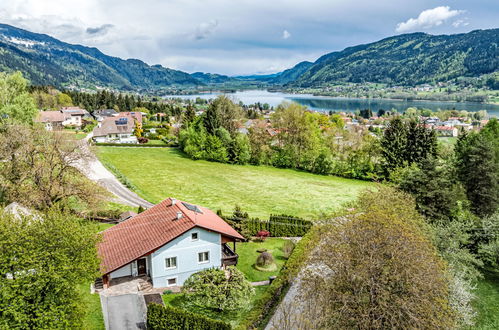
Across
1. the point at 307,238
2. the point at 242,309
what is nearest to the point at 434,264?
the point at 242,309

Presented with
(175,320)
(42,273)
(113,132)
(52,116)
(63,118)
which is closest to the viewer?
(42,273)

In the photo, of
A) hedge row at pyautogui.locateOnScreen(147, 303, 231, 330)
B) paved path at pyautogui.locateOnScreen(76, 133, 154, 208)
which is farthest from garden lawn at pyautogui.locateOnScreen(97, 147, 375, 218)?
hedge row at pyautogui.locateOnScreen(147, 303, 231, 330)

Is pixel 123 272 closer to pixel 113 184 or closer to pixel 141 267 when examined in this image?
pixel 141 267

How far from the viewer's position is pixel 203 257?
26.2 m

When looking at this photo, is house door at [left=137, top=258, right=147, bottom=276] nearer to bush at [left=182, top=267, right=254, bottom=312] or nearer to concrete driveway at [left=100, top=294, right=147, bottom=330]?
concrete driveway at [left=100, top=294, right=147, bottom=330]

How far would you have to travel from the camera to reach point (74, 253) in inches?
630

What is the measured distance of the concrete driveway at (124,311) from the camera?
1945 cm

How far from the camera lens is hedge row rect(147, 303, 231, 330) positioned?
18.0 meters

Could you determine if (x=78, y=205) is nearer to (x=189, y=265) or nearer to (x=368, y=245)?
(x=189, y=265)

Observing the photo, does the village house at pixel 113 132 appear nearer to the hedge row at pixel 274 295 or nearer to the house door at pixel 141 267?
the house door at pixel 141 267

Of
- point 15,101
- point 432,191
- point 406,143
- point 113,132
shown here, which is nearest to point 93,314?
point 432,191

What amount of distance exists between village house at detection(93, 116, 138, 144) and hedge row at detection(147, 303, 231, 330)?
75.0m

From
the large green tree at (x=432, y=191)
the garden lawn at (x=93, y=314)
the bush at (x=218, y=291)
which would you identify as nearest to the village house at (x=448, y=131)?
the large green tree at (x=432, y=191)

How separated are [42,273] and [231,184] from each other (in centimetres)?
4424
